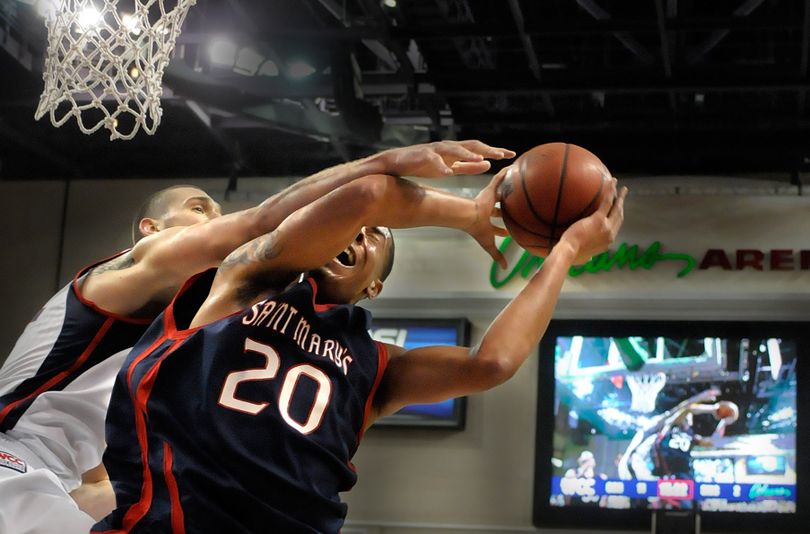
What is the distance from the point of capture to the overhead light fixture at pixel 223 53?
7.94 meters

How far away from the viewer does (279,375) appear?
231 cm

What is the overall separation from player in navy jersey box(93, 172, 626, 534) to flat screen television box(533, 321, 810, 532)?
5811mm

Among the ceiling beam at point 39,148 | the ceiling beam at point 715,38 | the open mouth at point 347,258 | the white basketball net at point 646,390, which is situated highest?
the ceiling beam at point 715,38

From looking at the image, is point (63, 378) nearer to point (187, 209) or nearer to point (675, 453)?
point (187, 209)

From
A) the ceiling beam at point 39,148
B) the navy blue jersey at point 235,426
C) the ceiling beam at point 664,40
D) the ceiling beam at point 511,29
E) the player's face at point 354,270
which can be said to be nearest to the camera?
the navy blue jersey at point 235,426

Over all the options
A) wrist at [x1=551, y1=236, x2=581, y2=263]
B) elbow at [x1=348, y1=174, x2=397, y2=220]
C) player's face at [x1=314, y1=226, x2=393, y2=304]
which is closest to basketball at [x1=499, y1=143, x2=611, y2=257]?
wrist at [x1=551, y1=236, x2=581, y2=263]

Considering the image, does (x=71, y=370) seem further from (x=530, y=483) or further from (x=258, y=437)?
(x=530, y=483)

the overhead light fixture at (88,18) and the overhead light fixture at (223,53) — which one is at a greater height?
the overhead light fixture at (223,53)

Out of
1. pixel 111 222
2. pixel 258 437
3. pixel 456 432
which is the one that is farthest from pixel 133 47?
pixel 111 222

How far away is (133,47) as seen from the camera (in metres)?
4.50

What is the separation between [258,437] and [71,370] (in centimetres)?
141

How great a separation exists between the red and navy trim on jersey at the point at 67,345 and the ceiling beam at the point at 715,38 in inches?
183

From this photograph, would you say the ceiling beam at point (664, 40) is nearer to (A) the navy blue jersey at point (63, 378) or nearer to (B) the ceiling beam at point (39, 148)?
(A) the navy blue jersey at point (63, 378)

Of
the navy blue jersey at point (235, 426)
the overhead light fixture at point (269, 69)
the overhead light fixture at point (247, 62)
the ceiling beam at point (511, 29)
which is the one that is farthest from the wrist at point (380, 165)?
the overhead light fixture at point (269, 69)
